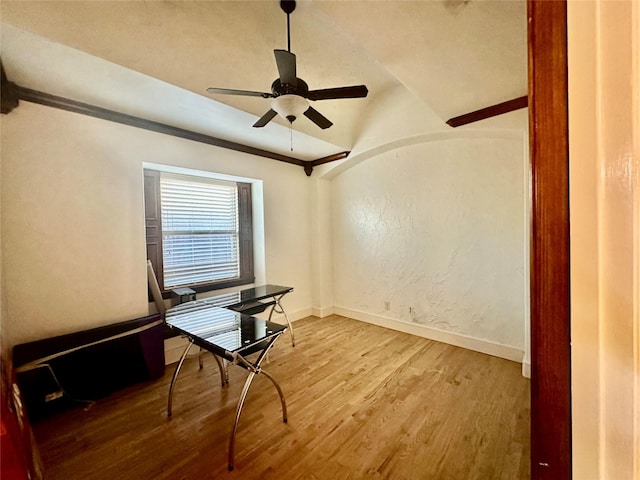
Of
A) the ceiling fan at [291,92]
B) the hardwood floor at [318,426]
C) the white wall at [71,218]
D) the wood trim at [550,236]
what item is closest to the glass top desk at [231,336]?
the hardwood floor at [318,426]

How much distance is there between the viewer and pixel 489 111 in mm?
2477

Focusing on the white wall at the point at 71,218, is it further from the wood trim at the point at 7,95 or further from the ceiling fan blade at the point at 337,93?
the ceiling fan blade at the point at 337,93

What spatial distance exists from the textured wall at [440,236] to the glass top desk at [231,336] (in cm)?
218

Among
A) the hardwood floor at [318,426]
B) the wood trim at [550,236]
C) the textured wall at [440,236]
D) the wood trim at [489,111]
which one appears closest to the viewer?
the wood trim at [550,236]

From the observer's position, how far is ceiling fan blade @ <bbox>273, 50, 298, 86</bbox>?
1.57 metres

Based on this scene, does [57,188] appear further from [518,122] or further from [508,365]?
[508,365]

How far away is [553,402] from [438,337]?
324 centimetres

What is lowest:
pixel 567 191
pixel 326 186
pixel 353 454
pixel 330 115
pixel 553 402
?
pixel 353 454

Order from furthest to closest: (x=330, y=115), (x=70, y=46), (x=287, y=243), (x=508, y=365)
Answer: (x=287, y=243) < (x=330, y=115) < (x=508, y=365) < (x=70, y=46)

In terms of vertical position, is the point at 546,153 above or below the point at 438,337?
above

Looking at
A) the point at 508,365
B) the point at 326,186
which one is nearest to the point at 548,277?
the point at 508,365

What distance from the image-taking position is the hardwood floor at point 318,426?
1.53 meters

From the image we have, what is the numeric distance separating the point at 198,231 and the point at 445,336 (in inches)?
135

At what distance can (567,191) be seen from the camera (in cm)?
35
